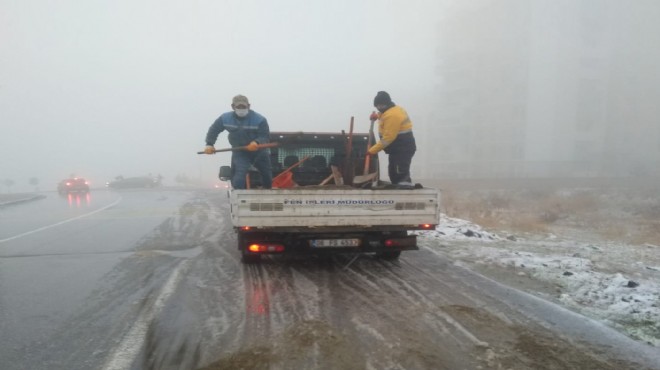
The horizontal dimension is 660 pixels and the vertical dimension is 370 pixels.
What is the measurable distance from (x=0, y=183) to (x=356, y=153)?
86701 millimetres

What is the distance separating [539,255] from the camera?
7438mm

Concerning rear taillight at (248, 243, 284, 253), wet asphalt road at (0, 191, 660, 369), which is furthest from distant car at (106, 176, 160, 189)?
rear taillight at (248, 243, 284, 253)

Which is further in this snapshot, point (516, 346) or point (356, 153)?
point (356, 153)

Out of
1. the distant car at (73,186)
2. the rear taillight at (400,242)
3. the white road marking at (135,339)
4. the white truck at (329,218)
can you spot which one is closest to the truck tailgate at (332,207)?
A: the white truck at (329,218)

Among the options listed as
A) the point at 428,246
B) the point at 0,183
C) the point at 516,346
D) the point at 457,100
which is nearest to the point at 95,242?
the point at 428,246

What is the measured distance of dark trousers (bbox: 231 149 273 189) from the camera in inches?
274

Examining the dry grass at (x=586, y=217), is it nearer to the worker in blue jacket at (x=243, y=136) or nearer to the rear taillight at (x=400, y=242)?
the rear taillight at (x=400, y=242)

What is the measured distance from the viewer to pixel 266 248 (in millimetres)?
5941

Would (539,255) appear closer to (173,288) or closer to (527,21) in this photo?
(173,288)

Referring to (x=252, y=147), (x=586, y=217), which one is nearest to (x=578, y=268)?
(x=252, y=147)

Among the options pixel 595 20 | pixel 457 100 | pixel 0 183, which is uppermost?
pixel 595 20

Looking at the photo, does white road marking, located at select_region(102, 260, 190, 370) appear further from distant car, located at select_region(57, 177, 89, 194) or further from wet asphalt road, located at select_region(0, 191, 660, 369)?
distant car, located at select_region(57, 177, 89, 194)

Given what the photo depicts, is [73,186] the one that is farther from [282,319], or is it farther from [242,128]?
[282,319]

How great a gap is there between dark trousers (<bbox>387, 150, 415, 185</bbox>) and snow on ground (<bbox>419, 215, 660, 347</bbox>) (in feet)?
5.13
